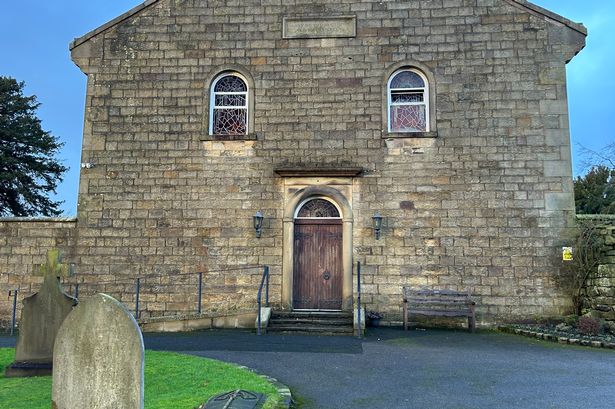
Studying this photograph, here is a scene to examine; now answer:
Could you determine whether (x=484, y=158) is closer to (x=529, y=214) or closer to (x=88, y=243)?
(x=529, y=214)

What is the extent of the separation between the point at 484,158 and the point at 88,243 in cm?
983

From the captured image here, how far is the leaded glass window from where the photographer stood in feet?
45.0

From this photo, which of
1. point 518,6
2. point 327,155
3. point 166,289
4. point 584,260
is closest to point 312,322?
point 166,289

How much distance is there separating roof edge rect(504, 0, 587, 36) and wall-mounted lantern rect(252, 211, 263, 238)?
8.14m

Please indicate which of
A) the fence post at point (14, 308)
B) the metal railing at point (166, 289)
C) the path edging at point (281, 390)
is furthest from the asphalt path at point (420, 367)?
the fence post at point (14, 308)

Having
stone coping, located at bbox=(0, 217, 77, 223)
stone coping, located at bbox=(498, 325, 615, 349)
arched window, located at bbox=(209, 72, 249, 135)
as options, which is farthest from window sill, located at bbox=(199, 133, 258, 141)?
stone coping, located at bbox=(498, 325, 615, 349)

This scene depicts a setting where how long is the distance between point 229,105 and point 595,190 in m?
18.2

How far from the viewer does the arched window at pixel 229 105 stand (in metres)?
14.2

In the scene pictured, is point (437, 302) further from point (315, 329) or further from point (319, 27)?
point (319, 27)

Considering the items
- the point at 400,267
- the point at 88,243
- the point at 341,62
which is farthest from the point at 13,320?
the point at 341,62

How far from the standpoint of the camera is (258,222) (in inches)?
523

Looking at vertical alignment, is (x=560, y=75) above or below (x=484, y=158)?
above

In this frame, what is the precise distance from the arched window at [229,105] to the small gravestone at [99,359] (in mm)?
10312

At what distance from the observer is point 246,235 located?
13.5m
